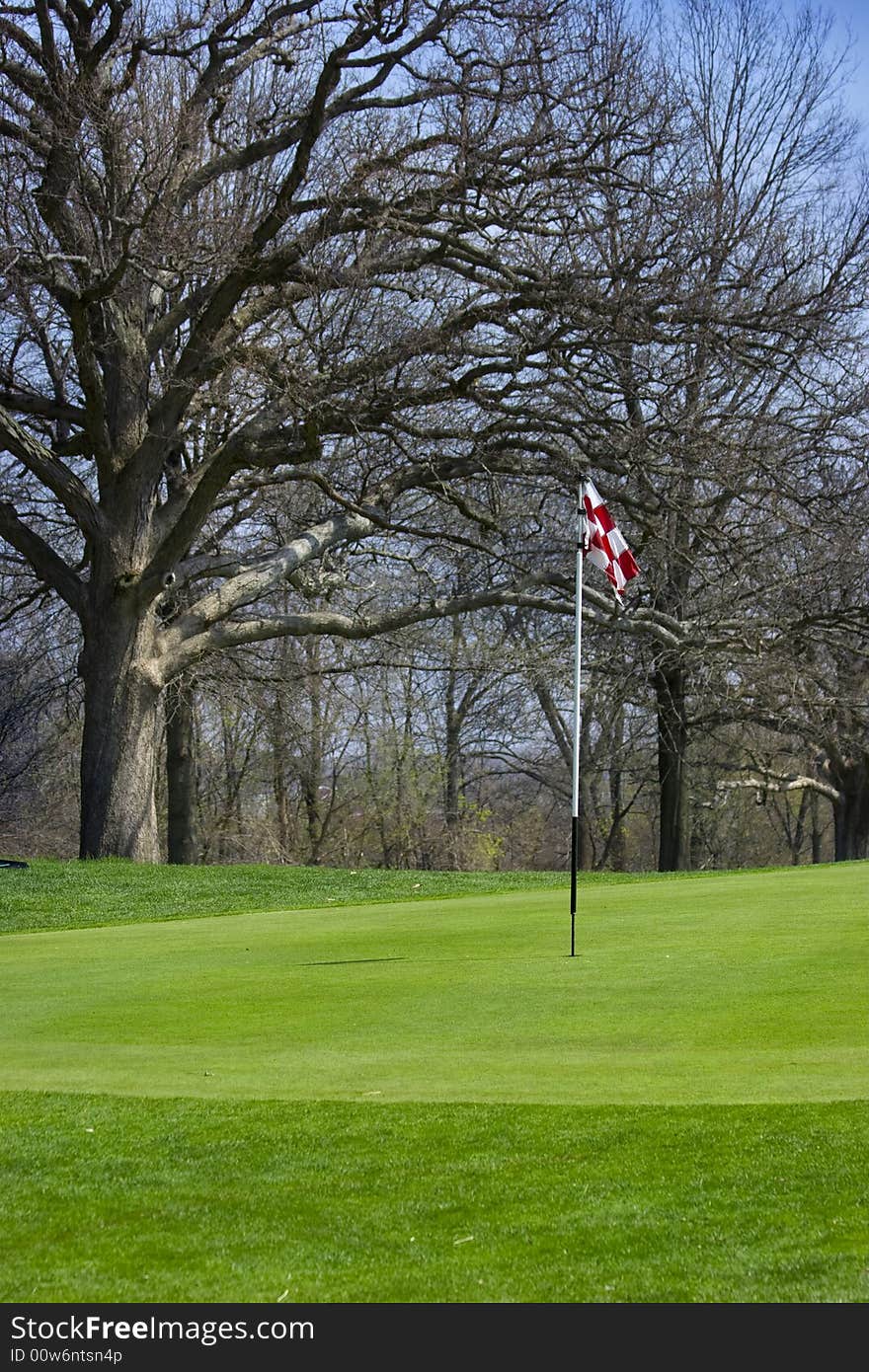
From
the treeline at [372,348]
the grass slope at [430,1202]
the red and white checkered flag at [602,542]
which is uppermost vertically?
the treeline at [372,348]

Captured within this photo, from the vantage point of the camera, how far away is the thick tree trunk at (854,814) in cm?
4044

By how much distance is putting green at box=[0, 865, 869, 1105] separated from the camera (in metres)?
6.57

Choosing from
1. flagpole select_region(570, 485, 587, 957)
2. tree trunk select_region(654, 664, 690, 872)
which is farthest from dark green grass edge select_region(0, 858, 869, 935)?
tree trunk select_region(654, 664, 690, 872)

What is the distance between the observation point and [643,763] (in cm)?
4334

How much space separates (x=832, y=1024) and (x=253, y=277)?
14476 mm

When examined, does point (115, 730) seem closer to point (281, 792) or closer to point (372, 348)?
point (372, 348)

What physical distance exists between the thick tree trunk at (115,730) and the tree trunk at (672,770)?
12577mm

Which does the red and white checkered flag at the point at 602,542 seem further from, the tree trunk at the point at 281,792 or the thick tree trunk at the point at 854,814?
the thick tree trunk at the point at 854,814

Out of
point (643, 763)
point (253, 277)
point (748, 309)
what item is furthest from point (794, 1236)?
point (643, 763)

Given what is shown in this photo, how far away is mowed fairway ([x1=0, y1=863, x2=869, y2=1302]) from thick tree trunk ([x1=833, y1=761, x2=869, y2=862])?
30787mm

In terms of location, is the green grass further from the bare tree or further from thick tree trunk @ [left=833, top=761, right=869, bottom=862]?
thick tree trunk @ [left=833, top=761, right=869, bottom=862]

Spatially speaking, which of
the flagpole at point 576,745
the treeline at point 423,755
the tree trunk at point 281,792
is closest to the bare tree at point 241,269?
the treeline at point 423,755

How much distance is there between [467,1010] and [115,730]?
46.5 ft

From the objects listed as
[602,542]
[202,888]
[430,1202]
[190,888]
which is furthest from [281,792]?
[430,1202]
